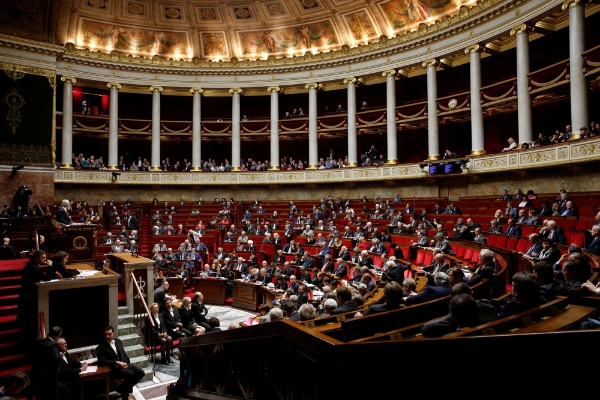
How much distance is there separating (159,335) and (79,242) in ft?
11.3

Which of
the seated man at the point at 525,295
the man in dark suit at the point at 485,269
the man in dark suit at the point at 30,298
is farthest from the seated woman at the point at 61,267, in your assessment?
the seated man at the point at 525,295

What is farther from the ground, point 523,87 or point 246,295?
point 523,87

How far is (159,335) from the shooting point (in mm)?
8312

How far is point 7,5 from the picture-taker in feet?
54.4

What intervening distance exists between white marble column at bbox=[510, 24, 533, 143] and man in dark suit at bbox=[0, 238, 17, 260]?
1740cm

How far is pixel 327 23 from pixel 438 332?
2384cm

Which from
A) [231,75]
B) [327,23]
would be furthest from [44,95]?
[327,23]

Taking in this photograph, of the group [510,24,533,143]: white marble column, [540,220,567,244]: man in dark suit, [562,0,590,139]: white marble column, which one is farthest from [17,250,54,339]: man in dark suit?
[510,24,533,143]: white marble column

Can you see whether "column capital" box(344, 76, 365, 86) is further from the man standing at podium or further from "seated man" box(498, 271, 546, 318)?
"seated man" box(498, 271, 546, 318)

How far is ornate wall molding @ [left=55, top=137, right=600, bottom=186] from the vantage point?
14.5 m

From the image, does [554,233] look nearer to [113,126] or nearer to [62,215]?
[62,215]

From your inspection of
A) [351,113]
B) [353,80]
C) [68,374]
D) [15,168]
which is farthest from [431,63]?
[15,168]

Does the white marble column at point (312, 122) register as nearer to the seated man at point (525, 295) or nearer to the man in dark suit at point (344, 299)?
the man in dark suit at point (344, 299)

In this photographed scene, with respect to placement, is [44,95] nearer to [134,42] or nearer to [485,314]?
[134,42]
